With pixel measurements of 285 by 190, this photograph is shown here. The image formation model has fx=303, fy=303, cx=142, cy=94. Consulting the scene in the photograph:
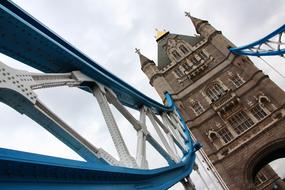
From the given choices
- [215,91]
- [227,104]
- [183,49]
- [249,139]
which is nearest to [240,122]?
[227,104]

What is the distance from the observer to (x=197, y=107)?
28125 millimetres

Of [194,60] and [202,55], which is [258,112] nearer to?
[202,55]

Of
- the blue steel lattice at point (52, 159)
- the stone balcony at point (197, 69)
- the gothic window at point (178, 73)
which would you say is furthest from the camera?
the gothic window at point (178, 73)

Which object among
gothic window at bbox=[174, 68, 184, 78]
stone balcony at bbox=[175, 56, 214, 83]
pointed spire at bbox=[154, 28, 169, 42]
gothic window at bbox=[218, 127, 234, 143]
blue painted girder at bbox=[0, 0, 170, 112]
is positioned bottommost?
blue painted girder at bbox=[0, 0, 170, 112]

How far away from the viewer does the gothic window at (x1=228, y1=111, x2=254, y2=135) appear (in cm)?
2511

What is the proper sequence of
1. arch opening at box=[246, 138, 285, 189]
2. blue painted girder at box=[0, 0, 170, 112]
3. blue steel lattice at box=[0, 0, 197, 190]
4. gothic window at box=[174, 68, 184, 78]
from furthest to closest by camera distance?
gothic window at box=[174, 68, 184, 78], arch opening at box=[246, 138, 285, 189], blue painted girder at box=[0, 0, 170, 112], blue steel lattice at box=[0, 0, 197, 190]

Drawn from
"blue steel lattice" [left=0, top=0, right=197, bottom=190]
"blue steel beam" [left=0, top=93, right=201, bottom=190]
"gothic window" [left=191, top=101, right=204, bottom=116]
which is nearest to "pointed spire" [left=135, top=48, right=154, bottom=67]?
"gothic window" [left=191, top=101, right=204, bottom=116]

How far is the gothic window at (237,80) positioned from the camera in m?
27.4

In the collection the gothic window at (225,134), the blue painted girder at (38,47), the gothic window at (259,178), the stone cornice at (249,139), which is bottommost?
the blue painted girder at (38,47)

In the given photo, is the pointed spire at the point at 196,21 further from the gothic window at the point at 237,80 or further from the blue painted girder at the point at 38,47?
the blue painted girder at the point at 38,47

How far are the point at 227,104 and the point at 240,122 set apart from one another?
1904mm

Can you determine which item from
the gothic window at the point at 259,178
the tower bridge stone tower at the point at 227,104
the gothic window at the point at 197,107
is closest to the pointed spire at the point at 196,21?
the tower bridge stone tower at the point at 227,104

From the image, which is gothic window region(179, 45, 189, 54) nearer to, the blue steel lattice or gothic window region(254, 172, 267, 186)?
gothic window region(254, 172, 267, 186)

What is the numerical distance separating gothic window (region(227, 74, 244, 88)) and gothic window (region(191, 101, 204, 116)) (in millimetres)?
3705
